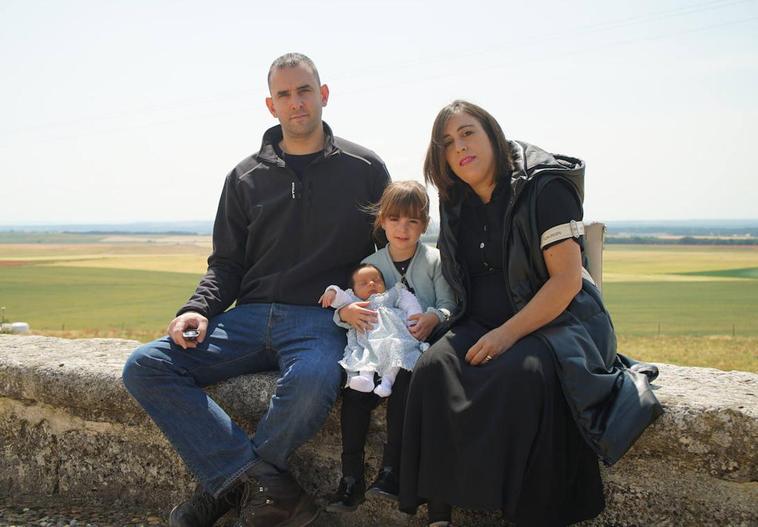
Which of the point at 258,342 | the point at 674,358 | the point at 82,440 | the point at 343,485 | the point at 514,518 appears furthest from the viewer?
the point at 674,358

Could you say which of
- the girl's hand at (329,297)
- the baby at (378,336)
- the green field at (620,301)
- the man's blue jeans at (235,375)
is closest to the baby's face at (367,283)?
the baby at (378,336)

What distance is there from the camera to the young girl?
2.90 m

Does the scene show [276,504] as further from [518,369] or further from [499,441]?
[518,369]

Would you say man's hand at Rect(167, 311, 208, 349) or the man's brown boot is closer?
the man's brown boot

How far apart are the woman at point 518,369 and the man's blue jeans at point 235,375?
0.48 meters

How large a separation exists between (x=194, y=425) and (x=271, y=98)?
177cm

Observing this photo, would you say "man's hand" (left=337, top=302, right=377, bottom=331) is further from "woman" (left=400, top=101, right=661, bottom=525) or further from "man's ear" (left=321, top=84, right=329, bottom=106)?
"man's ear" (left=321, top=84, right=329, bottom=106)

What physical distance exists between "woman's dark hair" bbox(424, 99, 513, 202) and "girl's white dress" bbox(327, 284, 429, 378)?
0.52 metres

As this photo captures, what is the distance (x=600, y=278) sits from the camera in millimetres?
3414

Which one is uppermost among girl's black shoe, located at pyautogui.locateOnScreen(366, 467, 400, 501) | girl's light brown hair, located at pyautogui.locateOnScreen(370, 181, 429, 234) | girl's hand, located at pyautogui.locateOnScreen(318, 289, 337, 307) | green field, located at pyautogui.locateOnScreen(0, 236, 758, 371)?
girl's light brown hair, located at pyautogui.locateOnScreen(370, 181, 429, 234)

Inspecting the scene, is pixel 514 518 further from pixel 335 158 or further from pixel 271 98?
pixel 271 98

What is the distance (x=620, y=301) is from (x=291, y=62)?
29662 millimetres

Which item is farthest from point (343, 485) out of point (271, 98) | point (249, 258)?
point (271, 98)

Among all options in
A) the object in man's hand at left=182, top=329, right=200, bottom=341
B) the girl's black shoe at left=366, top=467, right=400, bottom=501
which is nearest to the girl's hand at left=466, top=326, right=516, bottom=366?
the girl's black shoe at left=366, top=467, right=400, bottom=501
